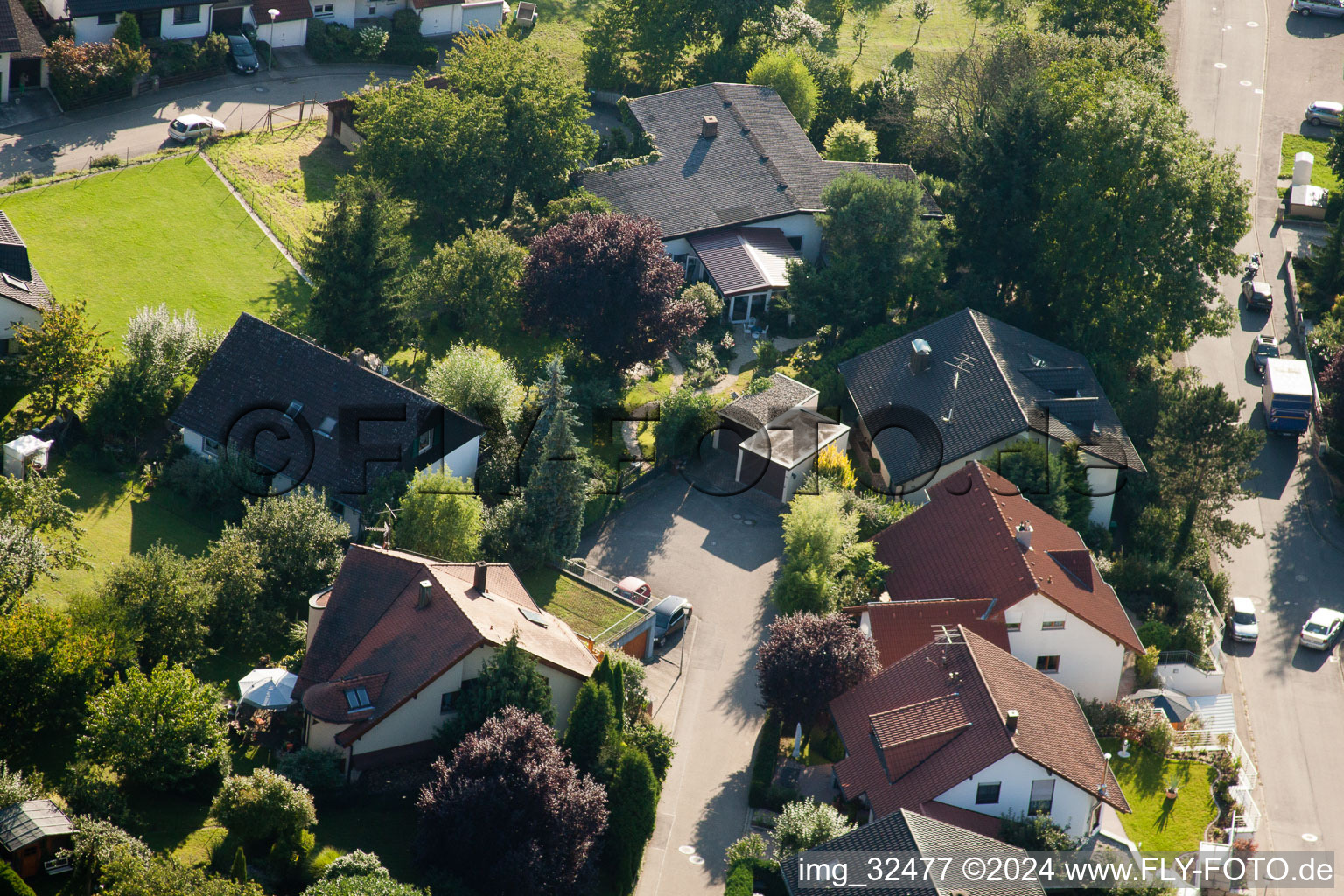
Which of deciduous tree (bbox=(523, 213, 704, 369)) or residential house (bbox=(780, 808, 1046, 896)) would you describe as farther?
deciduous tree (bbox=(523, 213, 704, 369))

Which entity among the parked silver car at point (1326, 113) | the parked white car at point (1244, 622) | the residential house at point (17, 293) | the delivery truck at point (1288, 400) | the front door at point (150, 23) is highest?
the front door at point (150, 23)

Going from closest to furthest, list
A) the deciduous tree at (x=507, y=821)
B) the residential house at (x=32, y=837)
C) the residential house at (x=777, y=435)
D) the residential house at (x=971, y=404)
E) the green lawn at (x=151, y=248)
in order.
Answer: the residential house at (x=32, y=837) < the deciduous tree at (x=507, y=821) < the residential house at (x=777, y=435) < the residential house at (x=971, y=404) < the green lawn at (x=151, y=248)

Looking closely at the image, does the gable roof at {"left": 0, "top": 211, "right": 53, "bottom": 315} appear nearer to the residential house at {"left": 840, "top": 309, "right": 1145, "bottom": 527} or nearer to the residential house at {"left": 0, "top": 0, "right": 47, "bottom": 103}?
the residential house at {"left": 0, "top": 0, "right": 47, "bottom": 103}

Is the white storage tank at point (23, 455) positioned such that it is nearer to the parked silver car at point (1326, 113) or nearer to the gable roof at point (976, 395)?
the gable roof at point (976, 395)

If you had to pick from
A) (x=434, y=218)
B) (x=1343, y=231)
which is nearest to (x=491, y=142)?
(x=434, y=218)

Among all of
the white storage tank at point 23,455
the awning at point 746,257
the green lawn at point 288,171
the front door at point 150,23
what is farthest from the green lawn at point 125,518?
the front door at point 150,23

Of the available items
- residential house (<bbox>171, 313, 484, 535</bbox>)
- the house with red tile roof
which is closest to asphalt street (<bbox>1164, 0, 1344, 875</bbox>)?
the house with red tile roof
